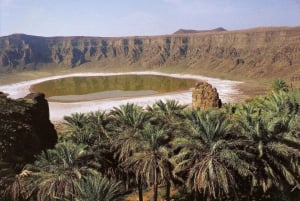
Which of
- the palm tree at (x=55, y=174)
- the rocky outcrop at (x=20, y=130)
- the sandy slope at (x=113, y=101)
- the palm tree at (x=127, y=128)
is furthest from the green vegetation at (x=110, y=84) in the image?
the palm tree at (x=55, y=174)

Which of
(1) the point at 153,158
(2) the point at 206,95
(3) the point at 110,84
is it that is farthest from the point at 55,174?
(3) the point at 110,84

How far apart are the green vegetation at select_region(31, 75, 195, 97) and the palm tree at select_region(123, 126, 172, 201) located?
106 meters

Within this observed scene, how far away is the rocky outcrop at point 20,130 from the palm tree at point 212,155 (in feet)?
42.0

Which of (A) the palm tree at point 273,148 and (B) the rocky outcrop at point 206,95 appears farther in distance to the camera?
(B) the rocky outcrop at point 206,95

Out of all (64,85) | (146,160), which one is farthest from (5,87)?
(146,160)

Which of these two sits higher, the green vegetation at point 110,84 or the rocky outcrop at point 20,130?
the rocky outcrop at point 20,130

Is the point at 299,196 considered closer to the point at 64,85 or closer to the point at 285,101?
the point at 285,101

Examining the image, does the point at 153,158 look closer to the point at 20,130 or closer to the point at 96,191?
the point at 96,191

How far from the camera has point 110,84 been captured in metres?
161

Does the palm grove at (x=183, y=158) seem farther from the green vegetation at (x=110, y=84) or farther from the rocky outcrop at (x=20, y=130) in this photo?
the green vegetation at (x=110, y=84)

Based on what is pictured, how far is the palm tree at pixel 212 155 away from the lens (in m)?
28.5

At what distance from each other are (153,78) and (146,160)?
146 meters

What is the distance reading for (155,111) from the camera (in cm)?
4347

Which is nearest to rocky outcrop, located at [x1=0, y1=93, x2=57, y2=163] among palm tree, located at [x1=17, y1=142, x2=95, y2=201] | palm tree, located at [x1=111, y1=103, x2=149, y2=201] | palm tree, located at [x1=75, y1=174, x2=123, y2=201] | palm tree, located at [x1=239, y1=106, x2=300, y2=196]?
palm tree, located at [x1=17, y1=142, x2=95, y2=201]
